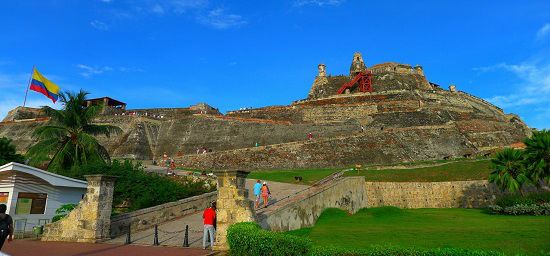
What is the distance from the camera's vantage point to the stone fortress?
29.7m

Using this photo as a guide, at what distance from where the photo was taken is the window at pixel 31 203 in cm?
1214

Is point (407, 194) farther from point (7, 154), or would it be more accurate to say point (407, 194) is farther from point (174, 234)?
point (7, 154)

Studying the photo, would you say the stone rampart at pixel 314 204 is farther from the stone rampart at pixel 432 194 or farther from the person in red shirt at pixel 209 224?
the person in red shirt at pixel 209 224

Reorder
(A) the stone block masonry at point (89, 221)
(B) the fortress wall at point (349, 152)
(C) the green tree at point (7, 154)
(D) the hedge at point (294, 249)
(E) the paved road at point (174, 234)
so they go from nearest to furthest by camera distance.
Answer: (D) the hedge at point (294, 249), (E) the paved road at point (174, 234), (A) the stone block masonry at point (89, 221), (C) the green tree at point (7, 154), (B) the fortress wall at point (349, 152)

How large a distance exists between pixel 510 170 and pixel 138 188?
18.5m

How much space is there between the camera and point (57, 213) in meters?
12.8

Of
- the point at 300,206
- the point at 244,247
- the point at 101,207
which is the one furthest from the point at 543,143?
the point at 101,207

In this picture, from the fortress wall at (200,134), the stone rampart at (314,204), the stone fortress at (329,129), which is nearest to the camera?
the stone rampart at (314,204)

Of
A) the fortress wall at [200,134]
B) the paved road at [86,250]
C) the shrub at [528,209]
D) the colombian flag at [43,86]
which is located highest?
the colombian flag at [43,86]

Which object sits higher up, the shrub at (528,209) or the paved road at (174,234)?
the shrub at (528,209)

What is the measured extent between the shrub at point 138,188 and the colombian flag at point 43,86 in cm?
1850

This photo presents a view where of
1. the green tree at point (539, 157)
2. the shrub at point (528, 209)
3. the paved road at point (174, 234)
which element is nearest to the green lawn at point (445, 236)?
the shrub at point (528, 209)

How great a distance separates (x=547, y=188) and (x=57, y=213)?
23.8 metres

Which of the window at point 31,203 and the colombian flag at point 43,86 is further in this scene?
the colombian flag at point 43,86
